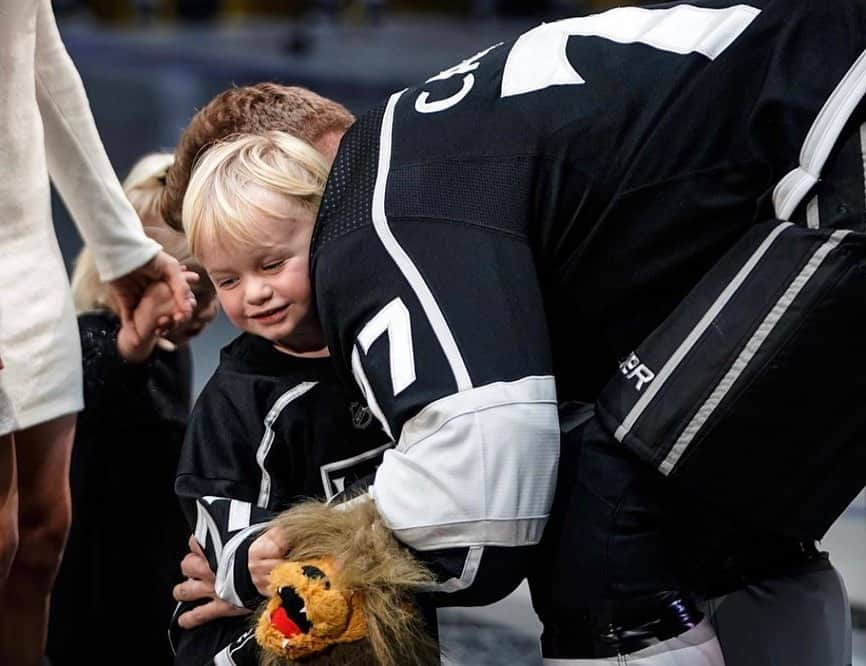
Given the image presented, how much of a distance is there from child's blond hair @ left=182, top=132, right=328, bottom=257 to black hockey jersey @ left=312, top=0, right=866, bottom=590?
12 centimetres

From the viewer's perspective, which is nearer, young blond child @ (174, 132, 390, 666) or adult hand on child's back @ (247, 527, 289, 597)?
adult hand on child's back @ (247, 527, 289, 597)

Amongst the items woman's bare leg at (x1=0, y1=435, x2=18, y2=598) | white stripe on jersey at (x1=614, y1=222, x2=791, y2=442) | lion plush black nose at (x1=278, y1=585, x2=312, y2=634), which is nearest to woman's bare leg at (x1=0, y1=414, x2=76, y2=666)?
woman's bare leg at (x1=0, y1=435, x2=18, y2=598)

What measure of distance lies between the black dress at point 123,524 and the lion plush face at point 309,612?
0.75 meters

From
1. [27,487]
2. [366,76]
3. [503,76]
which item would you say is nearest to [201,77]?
[366,76]

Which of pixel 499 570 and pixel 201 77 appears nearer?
pixel 499 570

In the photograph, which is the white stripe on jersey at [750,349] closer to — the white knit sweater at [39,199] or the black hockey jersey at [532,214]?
the black hockey jersey at [532,214]

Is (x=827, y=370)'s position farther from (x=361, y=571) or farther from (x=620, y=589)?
(x=361, y=571)

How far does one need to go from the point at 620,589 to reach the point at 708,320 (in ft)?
0.84

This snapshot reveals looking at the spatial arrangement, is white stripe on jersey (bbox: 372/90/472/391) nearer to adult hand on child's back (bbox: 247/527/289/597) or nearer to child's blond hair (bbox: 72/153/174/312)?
adult hand on child's back (bbox: 247/527/289/597)

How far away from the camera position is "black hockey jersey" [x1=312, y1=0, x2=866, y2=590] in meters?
1.29

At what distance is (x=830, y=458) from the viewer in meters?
1.38

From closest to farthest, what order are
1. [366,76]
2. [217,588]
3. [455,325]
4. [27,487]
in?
1. [455,325]
2. [217,588]
3. [27,487]
4. [366,76]

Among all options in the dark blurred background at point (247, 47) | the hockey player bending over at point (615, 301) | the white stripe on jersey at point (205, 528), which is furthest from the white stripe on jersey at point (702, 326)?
the dark blurred background at point (247, 47)

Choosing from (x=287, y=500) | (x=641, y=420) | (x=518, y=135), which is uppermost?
(x=518, y=135)
